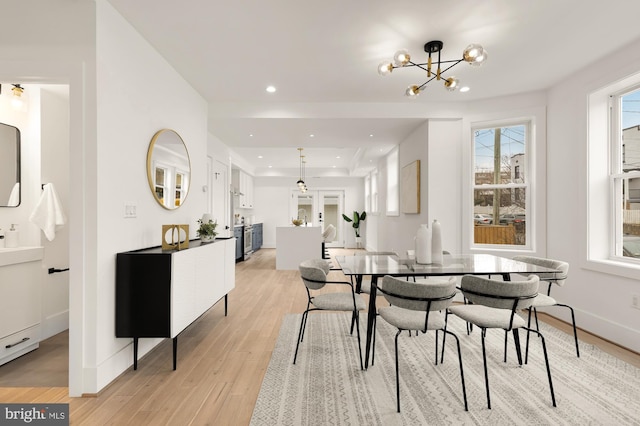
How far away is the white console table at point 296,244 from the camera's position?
267 inches

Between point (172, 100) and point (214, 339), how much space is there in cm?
241

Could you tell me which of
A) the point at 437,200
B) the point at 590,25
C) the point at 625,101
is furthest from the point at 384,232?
the point at 590,25

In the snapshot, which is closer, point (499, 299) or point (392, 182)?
point (499, 299)

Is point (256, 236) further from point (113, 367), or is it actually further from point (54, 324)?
point (113, 367)

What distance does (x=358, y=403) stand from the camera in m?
1.99

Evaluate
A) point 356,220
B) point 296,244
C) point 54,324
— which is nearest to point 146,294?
point 54,324

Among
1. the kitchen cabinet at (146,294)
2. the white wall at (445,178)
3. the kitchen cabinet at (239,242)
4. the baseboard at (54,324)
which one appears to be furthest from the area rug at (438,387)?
the kitchen cabinet at (239,242)

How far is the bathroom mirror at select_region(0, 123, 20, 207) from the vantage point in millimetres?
2807

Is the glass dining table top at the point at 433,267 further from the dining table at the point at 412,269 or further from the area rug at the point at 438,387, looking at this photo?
the area rug at the point at 438,387

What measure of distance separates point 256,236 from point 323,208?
257cm

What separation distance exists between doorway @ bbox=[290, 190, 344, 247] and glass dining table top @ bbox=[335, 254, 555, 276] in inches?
317

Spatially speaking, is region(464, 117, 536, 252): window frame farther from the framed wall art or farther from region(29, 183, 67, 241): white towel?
region(29, 183, 67, 241): white towel

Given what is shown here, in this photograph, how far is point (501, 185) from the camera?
4227mm

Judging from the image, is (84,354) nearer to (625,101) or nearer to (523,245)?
(523,245)
